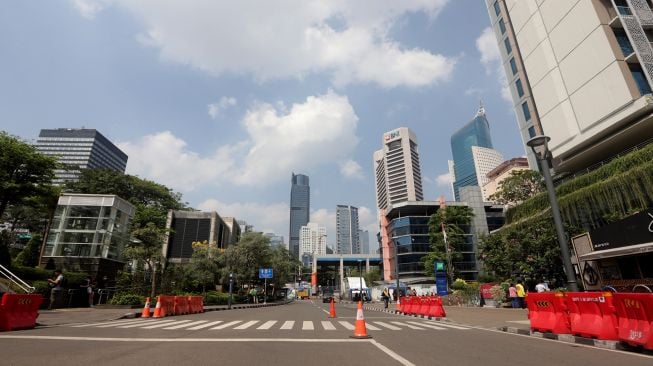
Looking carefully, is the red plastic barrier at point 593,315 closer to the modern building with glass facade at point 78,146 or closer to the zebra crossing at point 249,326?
the zebra crossing at point 249,326

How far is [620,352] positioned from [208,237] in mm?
55747

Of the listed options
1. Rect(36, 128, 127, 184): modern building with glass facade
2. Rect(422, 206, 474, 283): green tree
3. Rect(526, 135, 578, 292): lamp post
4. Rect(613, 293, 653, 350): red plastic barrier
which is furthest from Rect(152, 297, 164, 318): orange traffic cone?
Rect(36, 128, 127, 184): modern building with glass facade

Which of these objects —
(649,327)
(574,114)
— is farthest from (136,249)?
(574,114)

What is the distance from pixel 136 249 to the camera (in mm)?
26641

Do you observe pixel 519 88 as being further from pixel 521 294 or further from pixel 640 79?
pixel 521 294

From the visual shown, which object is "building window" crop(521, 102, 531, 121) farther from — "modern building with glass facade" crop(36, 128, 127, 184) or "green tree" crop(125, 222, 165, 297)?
"modern building with glass facade" crop(36, 128, 127, 184)

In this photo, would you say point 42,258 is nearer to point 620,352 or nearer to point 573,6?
point 620,352

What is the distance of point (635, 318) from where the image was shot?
6.29 m

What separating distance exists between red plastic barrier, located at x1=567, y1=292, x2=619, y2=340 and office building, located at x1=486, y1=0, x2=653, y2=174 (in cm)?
2380

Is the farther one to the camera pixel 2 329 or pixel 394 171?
pixel 394 171

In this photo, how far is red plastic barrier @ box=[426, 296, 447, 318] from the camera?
1647 cm

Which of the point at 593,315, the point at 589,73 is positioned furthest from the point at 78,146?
the point at 593,315

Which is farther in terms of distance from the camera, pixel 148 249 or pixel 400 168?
pixel 400 168

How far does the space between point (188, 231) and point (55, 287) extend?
138ft
